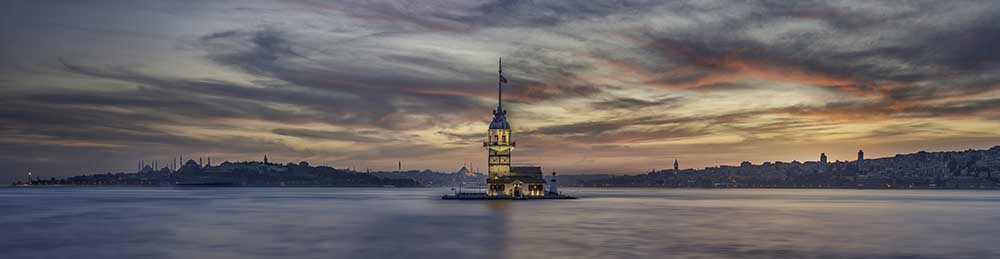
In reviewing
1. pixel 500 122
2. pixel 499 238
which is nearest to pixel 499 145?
pixel 500 122

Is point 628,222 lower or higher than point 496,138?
lower

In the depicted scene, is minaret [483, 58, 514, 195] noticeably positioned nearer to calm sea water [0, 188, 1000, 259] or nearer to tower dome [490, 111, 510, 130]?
tower dome [490, 111, 510, 130]

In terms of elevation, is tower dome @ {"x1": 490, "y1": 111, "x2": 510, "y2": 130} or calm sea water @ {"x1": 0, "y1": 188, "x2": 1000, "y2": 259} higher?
tower dome @ {"x1": 490, "y1": 111, "x2": 510, "y2": 130}

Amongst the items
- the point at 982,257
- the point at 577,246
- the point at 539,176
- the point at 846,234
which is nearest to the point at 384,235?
the point at 577,246

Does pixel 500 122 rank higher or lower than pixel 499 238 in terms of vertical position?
higher

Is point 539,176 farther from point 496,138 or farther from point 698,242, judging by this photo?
point 698,242

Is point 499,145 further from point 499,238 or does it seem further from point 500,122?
point 499,238

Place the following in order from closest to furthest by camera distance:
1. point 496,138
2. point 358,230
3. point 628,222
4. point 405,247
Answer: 1. point 405,247
2. point 358,230
3. point 628,222
4. point 496,138

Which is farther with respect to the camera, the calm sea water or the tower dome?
the tower dome

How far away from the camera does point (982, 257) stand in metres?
41.9

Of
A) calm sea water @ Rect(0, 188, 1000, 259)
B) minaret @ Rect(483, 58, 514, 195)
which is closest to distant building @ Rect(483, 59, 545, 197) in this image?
minaret @ Rect(483, 58, 514, 195)

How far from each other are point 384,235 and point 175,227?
1780 centimetres

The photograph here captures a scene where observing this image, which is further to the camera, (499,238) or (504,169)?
(504,169)

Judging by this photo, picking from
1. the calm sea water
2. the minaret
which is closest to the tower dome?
the minaret
